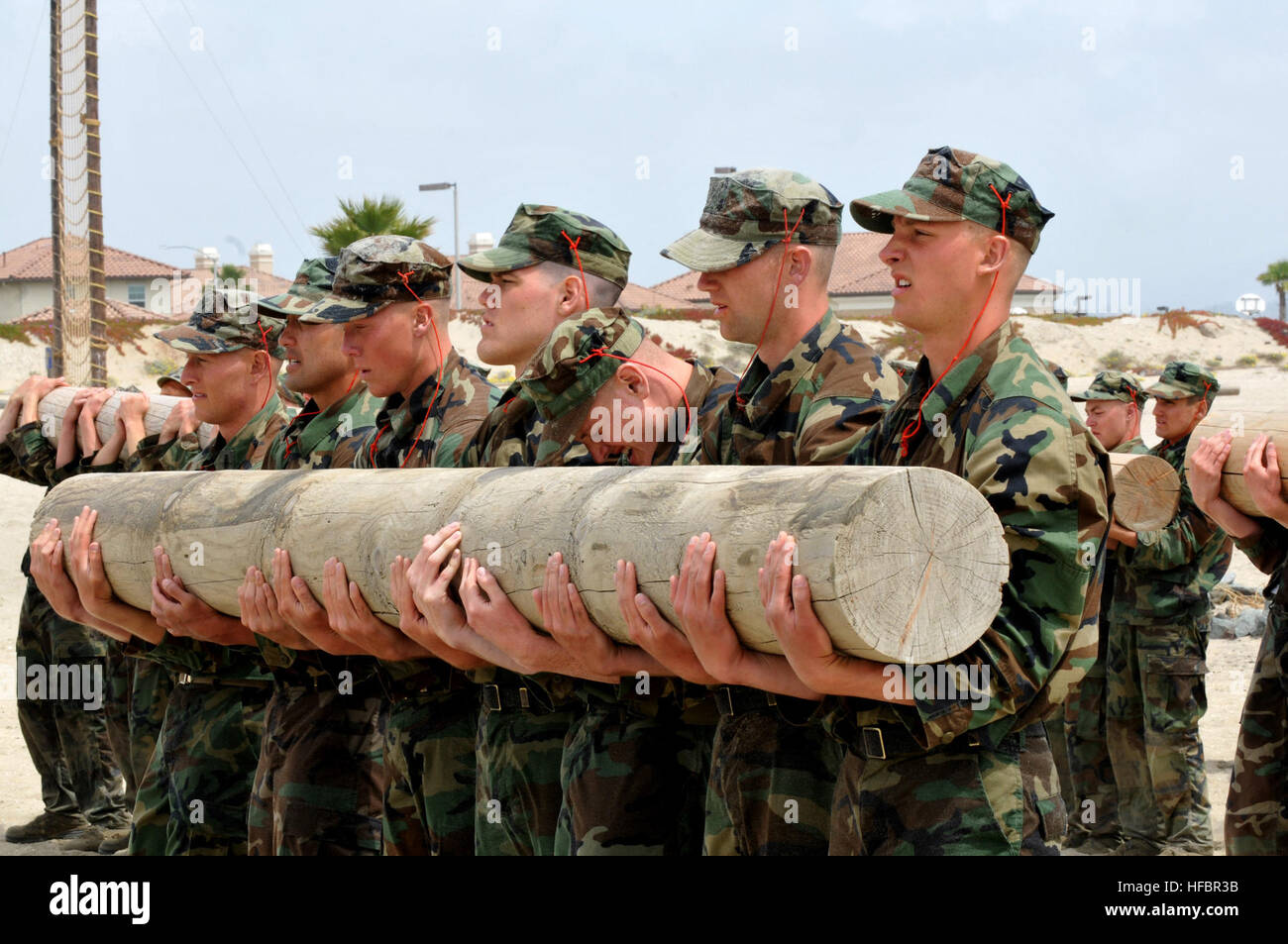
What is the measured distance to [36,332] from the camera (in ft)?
146

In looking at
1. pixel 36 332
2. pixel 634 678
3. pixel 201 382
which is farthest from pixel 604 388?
pixel 36 332

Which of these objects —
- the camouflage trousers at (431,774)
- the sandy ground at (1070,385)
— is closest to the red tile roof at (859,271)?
the sandy ground at (1070,385)

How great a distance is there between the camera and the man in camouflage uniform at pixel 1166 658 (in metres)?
8.30

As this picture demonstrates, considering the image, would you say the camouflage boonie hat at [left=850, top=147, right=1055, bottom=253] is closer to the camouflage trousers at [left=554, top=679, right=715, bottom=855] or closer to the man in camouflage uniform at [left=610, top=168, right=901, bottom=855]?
the man in camouflage uniform at [left=610, top=168, right=901, bottom=855]

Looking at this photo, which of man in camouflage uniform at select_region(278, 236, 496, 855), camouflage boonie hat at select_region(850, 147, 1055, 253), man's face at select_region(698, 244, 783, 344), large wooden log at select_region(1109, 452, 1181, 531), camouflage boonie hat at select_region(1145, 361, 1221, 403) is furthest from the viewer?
camouflage boonie hat at select_region(1145, 361, 1221, 403)

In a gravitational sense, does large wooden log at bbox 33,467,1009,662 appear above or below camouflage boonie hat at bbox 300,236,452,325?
below

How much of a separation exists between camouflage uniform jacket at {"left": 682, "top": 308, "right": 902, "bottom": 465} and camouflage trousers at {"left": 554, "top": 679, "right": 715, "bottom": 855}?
0.74m

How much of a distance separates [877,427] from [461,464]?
1.80 meters

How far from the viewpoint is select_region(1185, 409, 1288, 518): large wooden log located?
4840 millimetres

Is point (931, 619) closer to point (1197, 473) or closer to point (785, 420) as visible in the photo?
point (785, 420)

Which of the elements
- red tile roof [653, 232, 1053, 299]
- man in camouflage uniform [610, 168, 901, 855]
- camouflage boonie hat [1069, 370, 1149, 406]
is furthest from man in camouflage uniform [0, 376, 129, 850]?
red tile roof [653, 232, 1053, 299]

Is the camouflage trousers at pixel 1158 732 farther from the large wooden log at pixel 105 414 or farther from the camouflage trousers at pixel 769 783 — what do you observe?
the large wooden log at pixel 105 414

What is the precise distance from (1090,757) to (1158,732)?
0.74 meters

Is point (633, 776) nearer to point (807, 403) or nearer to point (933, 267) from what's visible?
point (807, 403)
